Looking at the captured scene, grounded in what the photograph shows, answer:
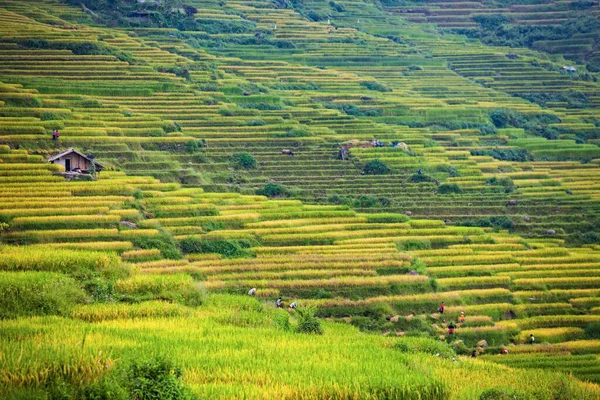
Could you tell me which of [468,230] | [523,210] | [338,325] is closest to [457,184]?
[523,210]

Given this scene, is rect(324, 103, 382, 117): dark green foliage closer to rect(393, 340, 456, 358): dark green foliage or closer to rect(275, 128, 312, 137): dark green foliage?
rect(275, 128, 312, 137): dark green foliage

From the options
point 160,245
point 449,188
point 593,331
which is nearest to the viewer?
point 593,331

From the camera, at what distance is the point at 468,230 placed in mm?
37812

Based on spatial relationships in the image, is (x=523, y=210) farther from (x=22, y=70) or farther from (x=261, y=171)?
(x=22, y=70)

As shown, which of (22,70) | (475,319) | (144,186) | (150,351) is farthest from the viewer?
(22,70)

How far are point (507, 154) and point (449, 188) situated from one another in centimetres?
910

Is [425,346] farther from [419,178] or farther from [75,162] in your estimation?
[419,178]

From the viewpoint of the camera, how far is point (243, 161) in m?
43.0

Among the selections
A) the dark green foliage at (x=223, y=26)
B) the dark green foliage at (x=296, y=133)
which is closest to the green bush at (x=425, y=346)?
the dark green foliage at (x=296, y=133)

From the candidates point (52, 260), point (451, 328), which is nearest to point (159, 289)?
point (52, 260)

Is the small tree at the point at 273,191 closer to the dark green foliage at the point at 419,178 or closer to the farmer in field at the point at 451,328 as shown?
the dark green foliage at the point at 419,178

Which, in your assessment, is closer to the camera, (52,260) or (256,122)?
(52,260)

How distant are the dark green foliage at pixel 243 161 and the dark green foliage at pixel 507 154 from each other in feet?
45.7

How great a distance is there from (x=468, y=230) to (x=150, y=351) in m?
23.3
